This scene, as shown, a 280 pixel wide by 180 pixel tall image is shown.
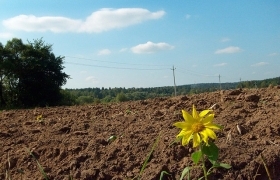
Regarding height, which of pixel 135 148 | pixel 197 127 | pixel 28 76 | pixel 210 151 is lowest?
pixel 135 148

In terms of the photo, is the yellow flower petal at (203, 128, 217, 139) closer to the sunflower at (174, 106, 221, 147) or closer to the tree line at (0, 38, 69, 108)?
the sunflower at (174, 106, 221, 147)

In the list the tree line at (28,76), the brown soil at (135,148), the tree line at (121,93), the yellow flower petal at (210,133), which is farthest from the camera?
the tree line at (121,93)

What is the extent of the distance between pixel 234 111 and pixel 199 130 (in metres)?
2.14

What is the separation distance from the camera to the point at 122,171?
259cm

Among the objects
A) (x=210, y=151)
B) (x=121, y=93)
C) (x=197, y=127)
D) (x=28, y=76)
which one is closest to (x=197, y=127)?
(x=197, y=127)

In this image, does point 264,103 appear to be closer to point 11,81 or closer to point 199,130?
point 199,130

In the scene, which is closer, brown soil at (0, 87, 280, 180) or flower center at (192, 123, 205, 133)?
flower center at (192, 123, 205, 133)

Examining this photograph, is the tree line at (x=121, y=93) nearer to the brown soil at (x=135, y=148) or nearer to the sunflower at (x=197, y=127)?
the brown soil at (x=135, y=148)

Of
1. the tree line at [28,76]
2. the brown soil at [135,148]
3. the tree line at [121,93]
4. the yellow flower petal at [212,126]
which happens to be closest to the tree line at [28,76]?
the tree line at [28,76]

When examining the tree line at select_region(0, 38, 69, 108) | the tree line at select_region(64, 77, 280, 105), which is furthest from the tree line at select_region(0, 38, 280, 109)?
the tree line at select_region(64, 77, 280, 105)

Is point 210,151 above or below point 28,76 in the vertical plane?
below

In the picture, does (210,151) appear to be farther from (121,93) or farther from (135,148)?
(121,93)

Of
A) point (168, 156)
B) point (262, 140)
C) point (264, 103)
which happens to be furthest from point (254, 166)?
point (264, 103)

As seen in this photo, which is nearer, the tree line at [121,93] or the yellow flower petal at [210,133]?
the yellow flower petal at [210,133]
